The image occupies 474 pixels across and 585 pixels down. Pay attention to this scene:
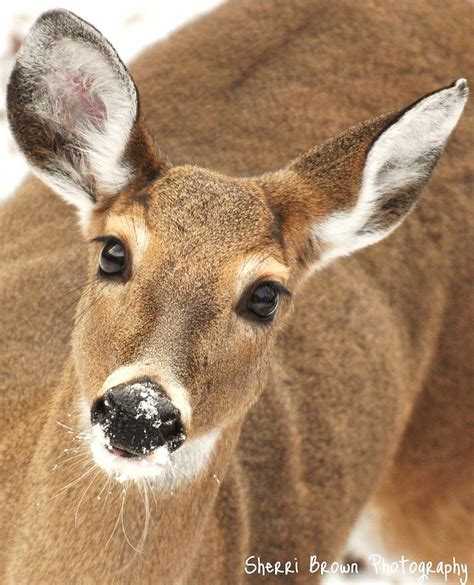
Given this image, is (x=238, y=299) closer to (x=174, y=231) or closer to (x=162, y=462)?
(x=174, y=231)

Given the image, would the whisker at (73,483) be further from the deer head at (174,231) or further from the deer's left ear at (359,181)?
the deer's left ear at (359,181)

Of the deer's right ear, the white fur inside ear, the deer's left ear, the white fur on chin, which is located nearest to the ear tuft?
the deer's right ear

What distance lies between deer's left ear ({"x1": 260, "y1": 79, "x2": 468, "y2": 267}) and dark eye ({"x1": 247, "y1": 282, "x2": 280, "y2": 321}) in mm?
283

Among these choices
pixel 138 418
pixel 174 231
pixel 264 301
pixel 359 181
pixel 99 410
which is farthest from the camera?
pixel 359 181

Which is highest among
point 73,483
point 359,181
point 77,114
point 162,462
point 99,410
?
point 77,114

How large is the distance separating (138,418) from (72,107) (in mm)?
1258

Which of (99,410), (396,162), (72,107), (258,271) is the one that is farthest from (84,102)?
(99,410)

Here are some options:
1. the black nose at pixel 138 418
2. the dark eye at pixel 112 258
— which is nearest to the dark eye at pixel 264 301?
the dark eye at pixel 112 258

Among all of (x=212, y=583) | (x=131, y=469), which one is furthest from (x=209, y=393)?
(x=212, y=583)

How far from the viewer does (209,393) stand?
3.31 meters

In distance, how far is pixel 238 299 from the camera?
3.31m

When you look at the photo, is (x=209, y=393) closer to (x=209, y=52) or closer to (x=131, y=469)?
(x=131, y=469)

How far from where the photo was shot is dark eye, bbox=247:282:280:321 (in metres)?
3.38

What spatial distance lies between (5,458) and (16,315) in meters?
0.76
